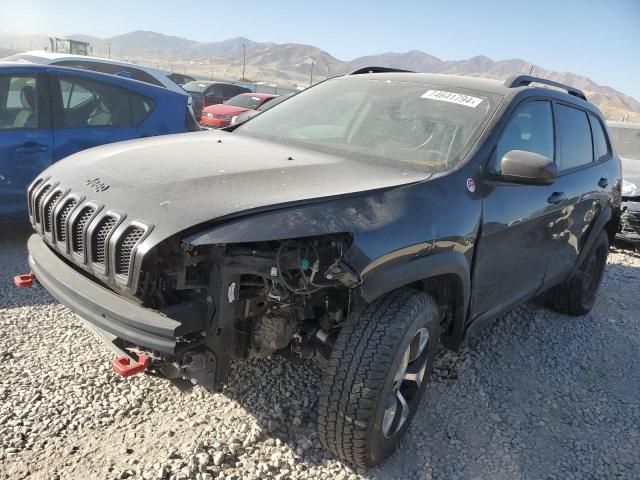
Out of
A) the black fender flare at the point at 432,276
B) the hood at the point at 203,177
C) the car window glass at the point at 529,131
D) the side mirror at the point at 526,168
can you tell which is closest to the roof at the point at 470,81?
the car window glass at the point at 529,131

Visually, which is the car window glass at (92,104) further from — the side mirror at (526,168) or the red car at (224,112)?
the red car at (224,112)

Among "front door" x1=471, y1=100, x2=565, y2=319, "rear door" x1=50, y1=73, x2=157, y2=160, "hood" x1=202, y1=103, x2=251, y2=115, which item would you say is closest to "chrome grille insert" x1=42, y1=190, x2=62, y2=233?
"front door" x1=471, y1=100, x2=565, y2=319

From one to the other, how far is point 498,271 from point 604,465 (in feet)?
3.69

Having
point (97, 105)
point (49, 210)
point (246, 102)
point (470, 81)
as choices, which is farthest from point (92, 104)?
point (246, 102)

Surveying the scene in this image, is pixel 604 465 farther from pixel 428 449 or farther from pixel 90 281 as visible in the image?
pixel 90 281

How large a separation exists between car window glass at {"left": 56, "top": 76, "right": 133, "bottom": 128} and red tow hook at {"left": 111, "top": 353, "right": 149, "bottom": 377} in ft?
11.4

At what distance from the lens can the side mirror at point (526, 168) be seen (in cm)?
281

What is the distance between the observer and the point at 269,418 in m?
2.81

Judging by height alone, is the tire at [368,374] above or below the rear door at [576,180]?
below

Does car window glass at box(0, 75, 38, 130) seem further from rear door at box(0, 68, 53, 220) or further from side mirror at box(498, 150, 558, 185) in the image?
side mirror at box(498, 150, 558, 185)

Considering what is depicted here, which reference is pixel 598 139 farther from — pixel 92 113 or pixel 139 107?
pixel 92 113

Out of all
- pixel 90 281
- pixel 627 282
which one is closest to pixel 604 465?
pixel 90 281

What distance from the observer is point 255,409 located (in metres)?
2.89

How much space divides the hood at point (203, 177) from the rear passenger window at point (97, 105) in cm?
236
